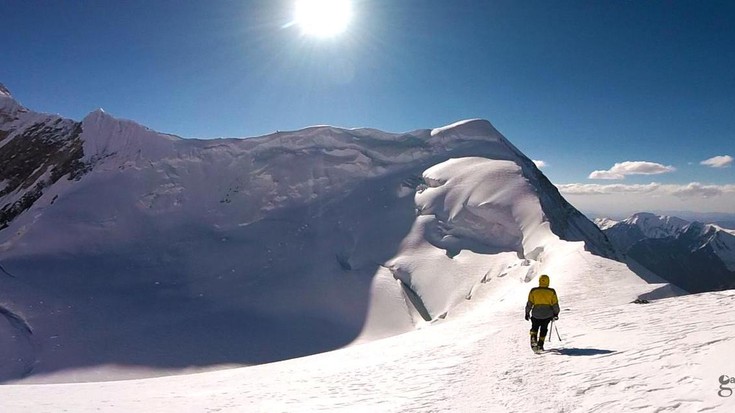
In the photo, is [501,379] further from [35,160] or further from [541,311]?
[35,160]

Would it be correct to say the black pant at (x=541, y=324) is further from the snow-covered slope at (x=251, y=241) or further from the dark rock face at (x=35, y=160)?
the dark rock face at (x=35, y=160)

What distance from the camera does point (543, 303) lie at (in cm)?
1130

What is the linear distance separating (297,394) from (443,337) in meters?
7.00

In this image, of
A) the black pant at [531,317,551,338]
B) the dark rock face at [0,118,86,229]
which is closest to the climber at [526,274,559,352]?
the black pant at [531,317,551,338]

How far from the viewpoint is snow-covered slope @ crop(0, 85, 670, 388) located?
33438 mm

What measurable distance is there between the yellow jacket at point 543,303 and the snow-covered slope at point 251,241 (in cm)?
954

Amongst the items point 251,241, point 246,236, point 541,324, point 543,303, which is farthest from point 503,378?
point 246,236

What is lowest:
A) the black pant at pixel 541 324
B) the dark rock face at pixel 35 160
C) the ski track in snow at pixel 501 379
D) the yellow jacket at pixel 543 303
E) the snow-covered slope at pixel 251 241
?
the ski track in snow at pixel 501 379

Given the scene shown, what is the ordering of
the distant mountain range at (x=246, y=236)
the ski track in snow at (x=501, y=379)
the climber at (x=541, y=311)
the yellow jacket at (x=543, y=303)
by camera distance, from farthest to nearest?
1. the distant mountain range at (x=246, y=236)
2. the yellow jacket at (x=543, y=303)
3. the climber at (x=541, y=311)
4. the ski track in snow at (x=501, y=379)

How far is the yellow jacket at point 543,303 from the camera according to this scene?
440 inches

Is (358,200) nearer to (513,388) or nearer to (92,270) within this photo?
(92,270)

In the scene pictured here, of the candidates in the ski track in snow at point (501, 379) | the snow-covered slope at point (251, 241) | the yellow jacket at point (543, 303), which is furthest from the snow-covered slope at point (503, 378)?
the snow-covered slope at point (251, 241)

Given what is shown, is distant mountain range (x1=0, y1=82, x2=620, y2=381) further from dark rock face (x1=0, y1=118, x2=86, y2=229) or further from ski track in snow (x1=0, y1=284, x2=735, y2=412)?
ski track in snow (x1=0, y1=284, x2=735, y2=412)

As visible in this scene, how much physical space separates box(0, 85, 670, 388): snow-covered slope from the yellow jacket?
954 cm
